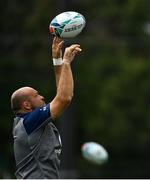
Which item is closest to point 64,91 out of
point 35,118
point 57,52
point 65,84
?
point 65,84

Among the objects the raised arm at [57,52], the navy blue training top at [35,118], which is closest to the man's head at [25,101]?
the navy blue training top at [35,118]

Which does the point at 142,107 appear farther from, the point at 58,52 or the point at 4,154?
the point at 58,52

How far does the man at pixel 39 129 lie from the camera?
9234 millimetres

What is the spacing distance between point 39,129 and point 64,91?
47cm

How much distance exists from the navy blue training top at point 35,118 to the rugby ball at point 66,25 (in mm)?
1032

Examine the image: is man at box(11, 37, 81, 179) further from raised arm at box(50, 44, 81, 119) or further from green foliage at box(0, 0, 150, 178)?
green foliage at box(0, 0, 150, 178)

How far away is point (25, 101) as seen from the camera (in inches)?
372

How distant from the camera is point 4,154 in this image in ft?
96.3

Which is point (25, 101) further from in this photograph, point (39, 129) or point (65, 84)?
point (65, 84)

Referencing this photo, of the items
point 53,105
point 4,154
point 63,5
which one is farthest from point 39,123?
point 4,154

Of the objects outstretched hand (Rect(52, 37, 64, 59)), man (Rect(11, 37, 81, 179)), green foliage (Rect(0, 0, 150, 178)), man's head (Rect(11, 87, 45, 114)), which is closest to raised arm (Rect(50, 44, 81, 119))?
man (Rect(11, 37, 81, 179))

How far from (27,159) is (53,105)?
64 centimetres

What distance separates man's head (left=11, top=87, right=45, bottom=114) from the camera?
9.45 meters

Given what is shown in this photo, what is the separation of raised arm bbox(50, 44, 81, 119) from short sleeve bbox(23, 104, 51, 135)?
0.07m
